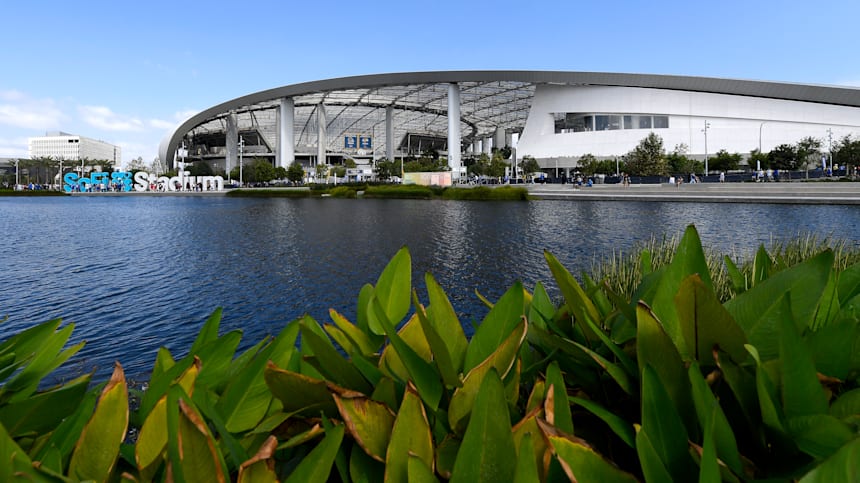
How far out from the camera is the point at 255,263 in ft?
40.6

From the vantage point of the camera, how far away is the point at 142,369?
18.9 ft

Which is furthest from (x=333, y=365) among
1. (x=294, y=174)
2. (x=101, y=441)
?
(x=294, y=174)

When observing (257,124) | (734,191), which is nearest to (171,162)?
(257,124)

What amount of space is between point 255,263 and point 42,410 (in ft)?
38.9

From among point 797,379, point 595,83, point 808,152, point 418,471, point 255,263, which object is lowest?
point 255,263

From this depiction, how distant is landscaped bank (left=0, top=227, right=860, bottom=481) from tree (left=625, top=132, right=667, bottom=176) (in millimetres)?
54440

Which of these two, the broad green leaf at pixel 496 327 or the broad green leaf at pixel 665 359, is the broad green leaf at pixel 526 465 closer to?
the broad green leaf at pixel 665 359

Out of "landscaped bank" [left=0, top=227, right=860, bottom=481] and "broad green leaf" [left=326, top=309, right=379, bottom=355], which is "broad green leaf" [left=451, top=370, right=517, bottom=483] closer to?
"landscaped bank" [left=0, top=227, right=860, bottom=481]

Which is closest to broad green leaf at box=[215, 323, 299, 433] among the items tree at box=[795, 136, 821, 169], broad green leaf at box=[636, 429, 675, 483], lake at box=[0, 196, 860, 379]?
broad green leaf at box=[636, 429, 675, 483]

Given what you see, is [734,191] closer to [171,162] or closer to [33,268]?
[33,268]

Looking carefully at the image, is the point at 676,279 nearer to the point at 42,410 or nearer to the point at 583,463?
the point at 583,463

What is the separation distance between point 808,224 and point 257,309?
2052 cm

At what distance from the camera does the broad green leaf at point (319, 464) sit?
755 millimetres

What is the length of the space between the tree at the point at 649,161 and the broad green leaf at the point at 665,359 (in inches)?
2159
